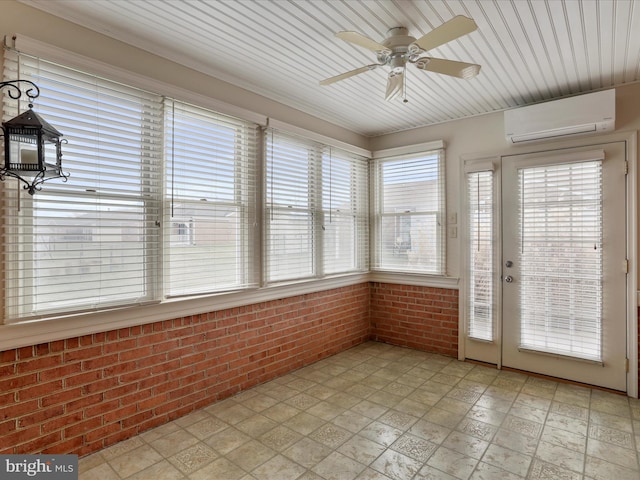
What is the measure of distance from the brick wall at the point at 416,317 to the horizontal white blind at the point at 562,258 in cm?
77

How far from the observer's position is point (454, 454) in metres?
2.28

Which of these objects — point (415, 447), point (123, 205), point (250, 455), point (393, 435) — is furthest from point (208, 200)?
point (415, 447)

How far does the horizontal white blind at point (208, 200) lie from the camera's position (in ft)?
8.75

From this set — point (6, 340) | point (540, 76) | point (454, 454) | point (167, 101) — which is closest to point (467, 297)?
point (454, 454)

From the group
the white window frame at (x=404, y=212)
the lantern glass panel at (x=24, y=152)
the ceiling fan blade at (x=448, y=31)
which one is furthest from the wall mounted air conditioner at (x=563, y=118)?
the lantern glass panel at (x=24, y=152)

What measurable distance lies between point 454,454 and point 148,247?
8.20 feet

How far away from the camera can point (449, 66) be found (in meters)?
2.24

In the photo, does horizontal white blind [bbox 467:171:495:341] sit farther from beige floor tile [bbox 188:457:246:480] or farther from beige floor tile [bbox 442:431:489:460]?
beige floor tile [bbox 188:457:246:480]

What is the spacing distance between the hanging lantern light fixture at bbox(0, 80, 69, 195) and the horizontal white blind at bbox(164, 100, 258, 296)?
31.4 inches

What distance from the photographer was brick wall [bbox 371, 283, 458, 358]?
412 cm

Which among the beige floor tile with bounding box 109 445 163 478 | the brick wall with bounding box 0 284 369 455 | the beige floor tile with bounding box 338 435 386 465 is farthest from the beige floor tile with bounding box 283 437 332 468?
the brick wall with bounding box 0 284 369 455

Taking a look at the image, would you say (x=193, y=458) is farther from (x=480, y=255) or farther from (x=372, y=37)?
(x=480, y=255)

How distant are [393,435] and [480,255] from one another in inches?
88.5

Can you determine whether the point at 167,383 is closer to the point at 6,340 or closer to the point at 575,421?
the point at 6,340
